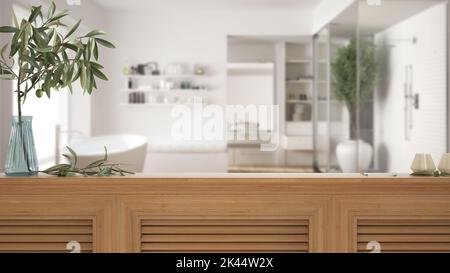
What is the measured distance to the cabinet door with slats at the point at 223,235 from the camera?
→ 2.54m

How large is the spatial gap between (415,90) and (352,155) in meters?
1.05

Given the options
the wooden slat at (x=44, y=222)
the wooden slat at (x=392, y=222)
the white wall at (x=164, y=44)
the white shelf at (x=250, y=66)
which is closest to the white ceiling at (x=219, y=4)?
the white wall at (x=164, y=44)

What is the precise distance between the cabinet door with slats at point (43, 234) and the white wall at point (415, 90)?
152 inches

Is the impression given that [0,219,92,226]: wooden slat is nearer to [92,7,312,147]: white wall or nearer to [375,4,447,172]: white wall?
[92,7,312,147]: white wall

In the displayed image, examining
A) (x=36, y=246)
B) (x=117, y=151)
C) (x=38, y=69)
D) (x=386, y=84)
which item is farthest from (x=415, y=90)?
(x=36, y=246)

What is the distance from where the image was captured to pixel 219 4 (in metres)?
6.45

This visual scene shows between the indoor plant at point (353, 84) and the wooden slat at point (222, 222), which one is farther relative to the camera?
the indoor plant at point (353, 84)

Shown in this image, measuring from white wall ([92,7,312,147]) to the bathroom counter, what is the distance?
147 inches

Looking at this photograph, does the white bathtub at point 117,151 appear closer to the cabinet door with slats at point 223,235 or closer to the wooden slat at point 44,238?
the wooden slat at point 44,238

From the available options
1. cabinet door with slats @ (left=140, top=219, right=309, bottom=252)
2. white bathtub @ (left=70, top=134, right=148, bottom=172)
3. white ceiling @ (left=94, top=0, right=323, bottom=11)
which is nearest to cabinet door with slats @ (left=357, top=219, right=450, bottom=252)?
cabinet door with slats @ (left=140, top=219, right=309, bottom=252)

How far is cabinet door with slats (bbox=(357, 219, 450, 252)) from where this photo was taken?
2.53 meters

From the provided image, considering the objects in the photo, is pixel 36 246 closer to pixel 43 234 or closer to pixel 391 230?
pixel 43 234

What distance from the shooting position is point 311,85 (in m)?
8.06
